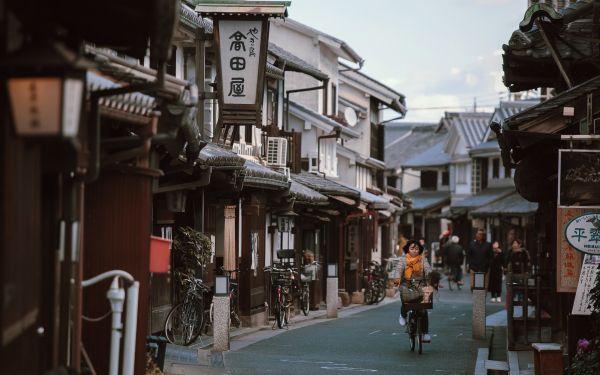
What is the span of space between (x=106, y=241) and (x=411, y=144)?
84235 mm

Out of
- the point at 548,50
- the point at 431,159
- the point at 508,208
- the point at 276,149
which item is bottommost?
the point at 508,208

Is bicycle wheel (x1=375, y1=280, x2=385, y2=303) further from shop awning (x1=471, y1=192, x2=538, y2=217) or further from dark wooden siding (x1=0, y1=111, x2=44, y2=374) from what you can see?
dark wooden siding (x1=0, y1=111, x2=44, y2=374)

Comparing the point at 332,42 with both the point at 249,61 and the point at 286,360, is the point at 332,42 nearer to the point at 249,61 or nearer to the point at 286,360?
the point at 249,61

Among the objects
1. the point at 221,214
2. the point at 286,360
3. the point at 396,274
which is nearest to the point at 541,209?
the point at 396,274

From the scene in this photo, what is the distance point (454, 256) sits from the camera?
48.8 metres

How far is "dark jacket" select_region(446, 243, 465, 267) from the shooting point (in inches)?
1919

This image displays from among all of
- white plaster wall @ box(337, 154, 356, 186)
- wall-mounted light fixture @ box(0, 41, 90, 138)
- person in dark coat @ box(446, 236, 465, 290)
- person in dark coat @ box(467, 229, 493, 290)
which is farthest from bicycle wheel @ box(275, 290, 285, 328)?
white plaster wall @ box(337, 154, 356, 186)

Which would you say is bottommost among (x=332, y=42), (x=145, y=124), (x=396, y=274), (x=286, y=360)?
(x=286, y=360)

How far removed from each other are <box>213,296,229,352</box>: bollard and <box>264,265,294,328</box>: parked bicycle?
5955 millimetres

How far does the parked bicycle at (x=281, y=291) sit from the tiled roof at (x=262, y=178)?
2342mm

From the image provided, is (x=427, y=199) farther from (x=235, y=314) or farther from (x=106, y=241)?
(x=106, y=241)

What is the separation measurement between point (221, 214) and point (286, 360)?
8002mm

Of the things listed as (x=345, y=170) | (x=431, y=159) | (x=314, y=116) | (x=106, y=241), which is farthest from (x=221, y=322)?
(x=431, y=159)

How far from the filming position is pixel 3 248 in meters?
6.90
